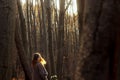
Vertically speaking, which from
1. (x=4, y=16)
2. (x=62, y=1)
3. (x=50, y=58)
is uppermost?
(x=62, y=1)

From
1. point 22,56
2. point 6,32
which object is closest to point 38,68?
point 22,56

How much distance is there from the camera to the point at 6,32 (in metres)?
4.24

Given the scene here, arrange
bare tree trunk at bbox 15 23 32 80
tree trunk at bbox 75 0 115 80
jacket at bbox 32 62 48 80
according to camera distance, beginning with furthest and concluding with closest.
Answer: jacket at bbox 32 62 48 80
bare tree trunk at bbox 15 23 32 80
tree trunk at bbox 75 0 115 80

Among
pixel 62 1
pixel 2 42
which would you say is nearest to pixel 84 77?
pixel 2 42

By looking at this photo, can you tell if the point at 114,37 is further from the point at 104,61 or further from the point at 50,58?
the point at 50,58

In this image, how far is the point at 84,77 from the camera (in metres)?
1.95

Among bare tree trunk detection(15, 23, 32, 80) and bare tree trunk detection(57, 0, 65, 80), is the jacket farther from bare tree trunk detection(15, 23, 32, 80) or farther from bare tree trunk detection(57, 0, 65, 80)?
bare tree trunk detection(57, 0, 65, 80)

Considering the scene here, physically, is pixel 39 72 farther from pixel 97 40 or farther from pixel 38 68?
pixel 97 40

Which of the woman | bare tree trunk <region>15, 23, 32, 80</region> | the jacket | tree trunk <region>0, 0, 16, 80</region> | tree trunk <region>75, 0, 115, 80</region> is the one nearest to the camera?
tree trunk <region>75, 0, 115, 80</region>

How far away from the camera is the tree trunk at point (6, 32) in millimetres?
4246

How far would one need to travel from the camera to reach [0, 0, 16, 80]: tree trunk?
13.9 feet

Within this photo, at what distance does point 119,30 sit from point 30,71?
8.68m

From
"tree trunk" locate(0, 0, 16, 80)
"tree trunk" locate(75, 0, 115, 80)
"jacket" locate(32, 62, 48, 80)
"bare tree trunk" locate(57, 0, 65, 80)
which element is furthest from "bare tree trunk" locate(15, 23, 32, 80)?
"bare tree trunk" locate(57, 0, 65, 80)

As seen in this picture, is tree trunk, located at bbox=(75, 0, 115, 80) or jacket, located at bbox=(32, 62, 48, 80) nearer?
tree trunk, located at bbox=(75, 0, 115, 80)
